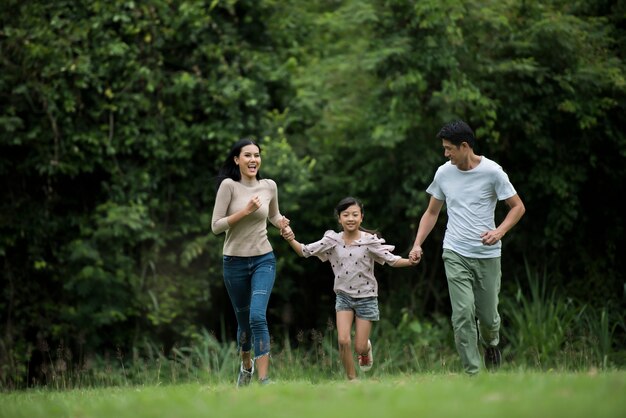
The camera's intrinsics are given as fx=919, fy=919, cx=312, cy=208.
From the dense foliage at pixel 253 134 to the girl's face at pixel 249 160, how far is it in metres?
4.88

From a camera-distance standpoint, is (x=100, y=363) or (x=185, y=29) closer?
(x=100, y=363)

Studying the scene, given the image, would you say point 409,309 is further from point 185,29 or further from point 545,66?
point 185,29

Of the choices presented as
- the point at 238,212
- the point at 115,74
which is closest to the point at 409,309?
the point at 115,74

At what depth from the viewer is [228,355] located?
1205 cm

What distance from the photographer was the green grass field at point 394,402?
5.30 metres

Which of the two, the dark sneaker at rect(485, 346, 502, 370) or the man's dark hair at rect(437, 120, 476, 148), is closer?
the man's dark hair at rect(437, 120, 476, 148)

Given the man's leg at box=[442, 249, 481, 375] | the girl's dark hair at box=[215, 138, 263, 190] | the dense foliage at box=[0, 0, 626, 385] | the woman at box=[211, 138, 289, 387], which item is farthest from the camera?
the dense foliage at box=[0, 0, 626, 385]

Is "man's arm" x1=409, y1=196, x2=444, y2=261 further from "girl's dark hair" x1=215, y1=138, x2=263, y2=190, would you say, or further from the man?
"girl's dark hair" x1=215, y1=138, x2=263, y2=190

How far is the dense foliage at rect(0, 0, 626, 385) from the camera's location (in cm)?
1344

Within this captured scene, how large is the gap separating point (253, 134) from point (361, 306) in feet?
20.0

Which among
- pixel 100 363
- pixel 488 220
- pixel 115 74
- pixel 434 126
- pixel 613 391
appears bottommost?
pixel 100 363

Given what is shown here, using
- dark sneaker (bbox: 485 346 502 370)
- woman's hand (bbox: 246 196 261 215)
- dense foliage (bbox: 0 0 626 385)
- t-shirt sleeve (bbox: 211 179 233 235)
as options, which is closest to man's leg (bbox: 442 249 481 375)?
dark sneaker (bbox: 485 346 502 370)

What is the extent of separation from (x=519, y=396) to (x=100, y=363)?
8.81 meters

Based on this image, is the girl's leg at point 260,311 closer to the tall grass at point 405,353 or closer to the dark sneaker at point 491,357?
the tall grass at point 405,353
